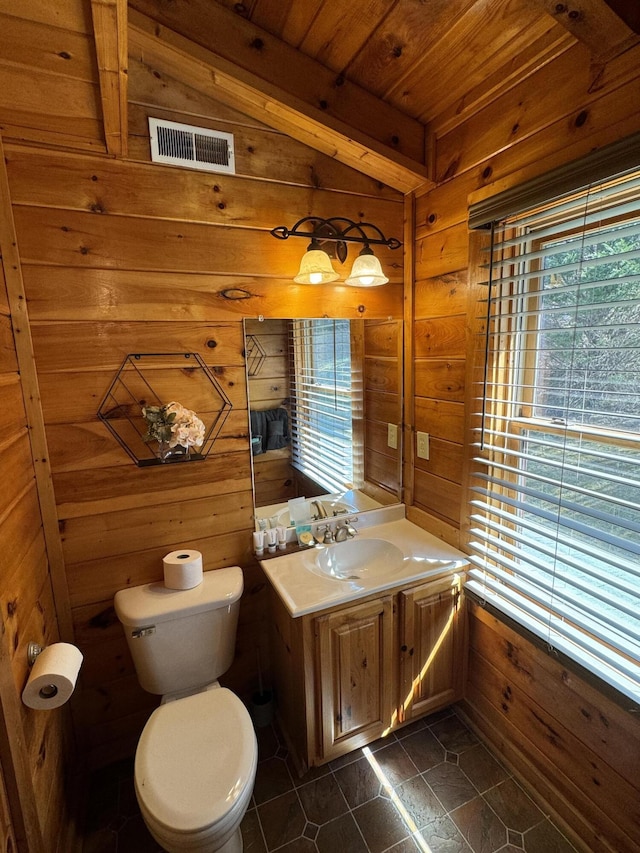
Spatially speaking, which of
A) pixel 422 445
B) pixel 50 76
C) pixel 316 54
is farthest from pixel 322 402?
pixel 50 76

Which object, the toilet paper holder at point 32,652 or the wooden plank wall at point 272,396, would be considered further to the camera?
the wooden plank wall at point 272,396

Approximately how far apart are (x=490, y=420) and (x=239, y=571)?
1183mm

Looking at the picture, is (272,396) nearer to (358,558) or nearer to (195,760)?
(358,558)

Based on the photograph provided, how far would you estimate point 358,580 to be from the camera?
1562 mm

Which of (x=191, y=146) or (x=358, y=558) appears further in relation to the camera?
(x=358, y=558)

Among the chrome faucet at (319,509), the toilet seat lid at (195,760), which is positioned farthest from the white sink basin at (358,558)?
the toilet seat lid at (195,760)

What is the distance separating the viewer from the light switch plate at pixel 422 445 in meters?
1.91

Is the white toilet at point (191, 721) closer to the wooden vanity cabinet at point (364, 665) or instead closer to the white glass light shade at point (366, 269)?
the wooden vanity cabinet at point (364, 665)

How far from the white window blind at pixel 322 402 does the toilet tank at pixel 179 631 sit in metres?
0.63

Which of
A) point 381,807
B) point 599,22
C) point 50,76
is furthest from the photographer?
point 381,807

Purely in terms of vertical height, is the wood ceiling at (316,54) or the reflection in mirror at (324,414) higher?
the wood ceiling at (316,54)

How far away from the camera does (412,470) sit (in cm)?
202

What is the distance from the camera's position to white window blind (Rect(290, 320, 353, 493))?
71.0 inches

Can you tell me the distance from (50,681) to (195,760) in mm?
497
